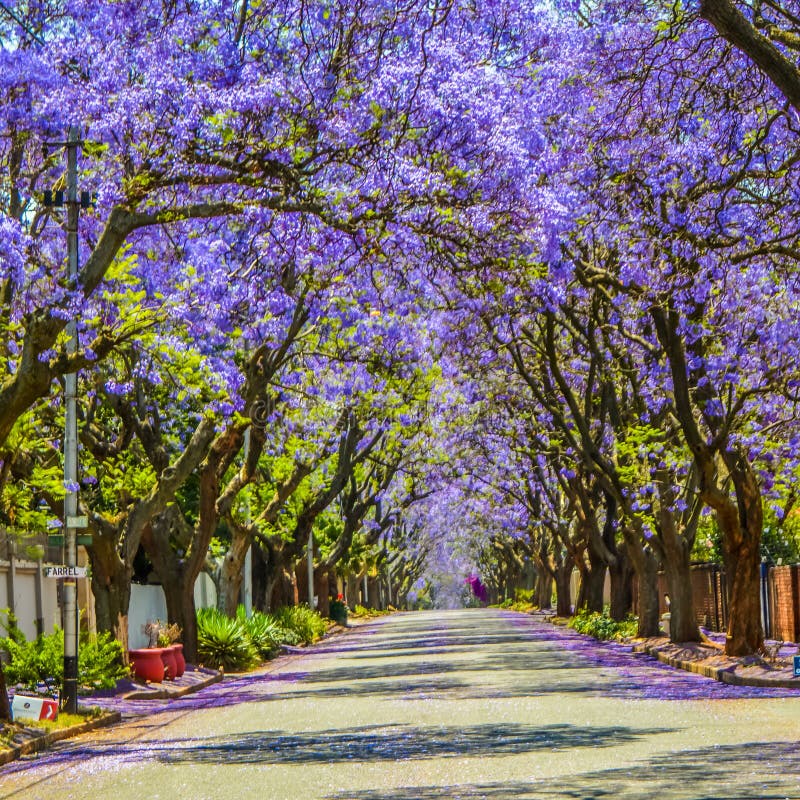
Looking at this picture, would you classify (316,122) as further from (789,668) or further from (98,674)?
(789,668)

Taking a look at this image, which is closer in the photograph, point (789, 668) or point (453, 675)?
point (789, 668)

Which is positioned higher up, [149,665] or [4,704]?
[4,704]

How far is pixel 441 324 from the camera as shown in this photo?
30500 millimetres

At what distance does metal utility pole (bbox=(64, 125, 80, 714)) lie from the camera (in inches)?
732

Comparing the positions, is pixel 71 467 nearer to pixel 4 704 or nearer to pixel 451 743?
pixel 4 704

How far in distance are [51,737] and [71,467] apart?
431 cm

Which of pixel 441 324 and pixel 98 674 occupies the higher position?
pixel 441 324

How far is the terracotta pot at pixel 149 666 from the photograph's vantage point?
24.4 metres

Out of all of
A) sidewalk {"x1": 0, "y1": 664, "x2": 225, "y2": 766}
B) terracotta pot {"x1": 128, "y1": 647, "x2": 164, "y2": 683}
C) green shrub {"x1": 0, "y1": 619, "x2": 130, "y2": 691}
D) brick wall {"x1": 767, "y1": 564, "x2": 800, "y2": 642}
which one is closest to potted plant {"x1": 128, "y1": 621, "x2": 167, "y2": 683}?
terracotta pot {"x1": 128, "y1": 647, "x2": 164, "y2": 683}

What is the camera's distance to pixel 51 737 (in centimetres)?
1652

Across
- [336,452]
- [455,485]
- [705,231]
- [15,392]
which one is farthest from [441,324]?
[455,485]

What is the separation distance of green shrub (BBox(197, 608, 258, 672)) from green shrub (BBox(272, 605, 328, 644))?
1005cm

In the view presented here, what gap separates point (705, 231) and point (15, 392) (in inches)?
320

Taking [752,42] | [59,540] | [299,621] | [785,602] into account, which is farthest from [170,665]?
[752,42]
